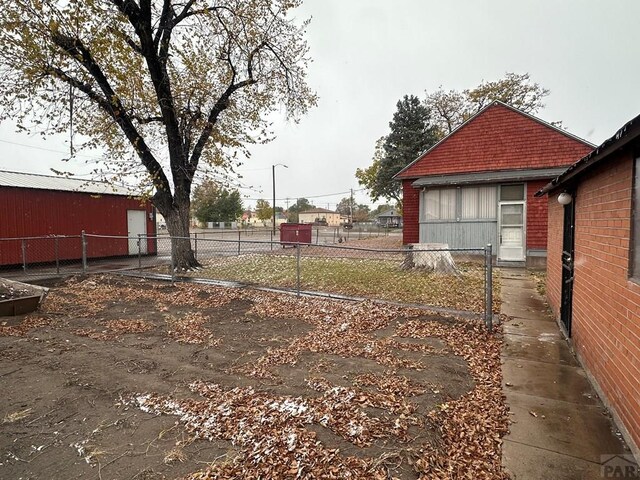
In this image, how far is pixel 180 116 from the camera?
1061 centimetres

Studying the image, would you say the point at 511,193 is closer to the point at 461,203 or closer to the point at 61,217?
the point at 461,203

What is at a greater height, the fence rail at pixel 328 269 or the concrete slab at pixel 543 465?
the fence rail at pixel 328 269

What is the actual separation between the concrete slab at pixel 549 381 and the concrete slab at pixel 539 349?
16 cm

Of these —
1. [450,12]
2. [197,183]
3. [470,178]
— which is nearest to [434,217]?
[470,178]

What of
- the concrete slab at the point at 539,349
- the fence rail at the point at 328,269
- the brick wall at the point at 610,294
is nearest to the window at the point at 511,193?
the fence rail at the point at 328,269

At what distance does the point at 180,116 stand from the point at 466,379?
10.9m

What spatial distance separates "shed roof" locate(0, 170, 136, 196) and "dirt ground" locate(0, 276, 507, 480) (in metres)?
8.49

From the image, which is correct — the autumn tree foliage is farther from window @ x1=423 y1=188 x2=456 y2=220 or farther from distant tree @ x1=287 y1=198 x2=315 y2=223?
distant tree @ x1=287 y1=198 x2=315 y2=223

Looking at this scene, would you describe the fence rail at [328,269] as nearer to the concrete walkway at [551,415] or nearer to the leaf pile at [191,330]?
the concrete walkway at [551,415]

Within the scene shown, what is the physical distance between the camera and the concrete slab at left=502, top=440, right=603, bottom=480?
211 cm

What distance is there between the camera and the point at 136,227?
16.3m

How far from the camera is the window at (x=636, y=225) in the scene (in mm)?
2387

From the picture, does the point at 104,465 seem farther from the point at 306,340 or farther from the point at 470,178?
the point at 470,178

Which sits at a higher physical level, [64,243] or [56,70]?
[56,70]
